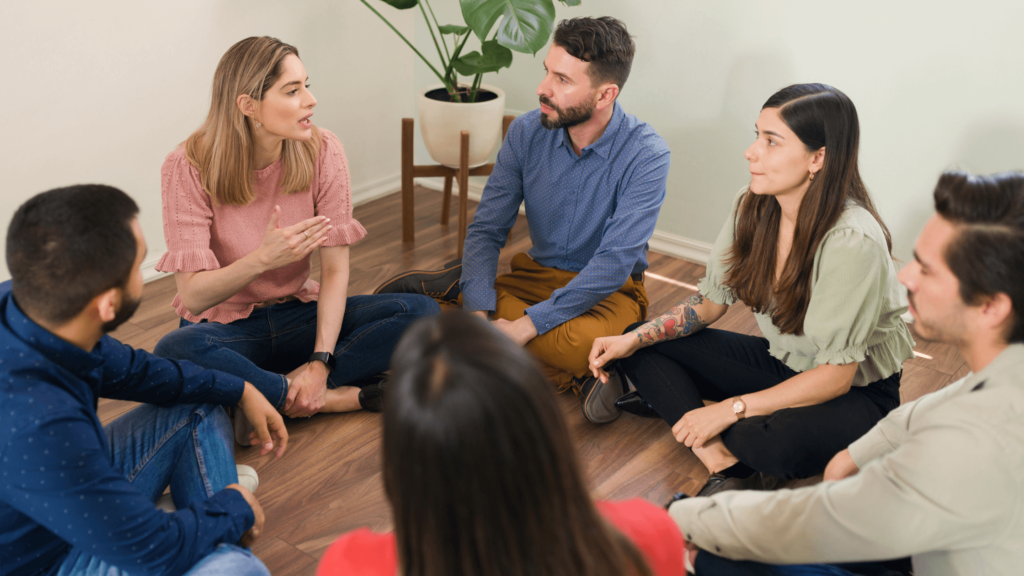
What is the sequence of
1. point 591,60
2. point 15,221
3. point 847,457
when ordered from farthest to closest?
point 591,60 → point 847,457 → point 15,221

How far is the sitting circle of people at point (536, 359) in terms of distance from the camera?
2.24 feet

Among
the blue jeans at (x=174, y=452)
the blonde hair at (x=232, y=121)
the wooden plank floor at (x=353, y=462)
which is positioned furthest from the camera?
the blonde hair at (x=232, y=121)

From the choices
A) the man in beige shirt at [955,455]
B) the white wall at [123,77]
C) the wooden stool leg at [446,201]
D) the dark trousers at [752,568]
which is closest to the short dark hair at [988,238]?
the man in beige shirt at [955,455]

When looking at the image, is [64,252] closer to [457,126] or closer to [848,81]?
[457,126]

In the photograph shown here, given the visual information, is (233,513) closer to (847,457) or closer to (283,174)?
(283,174)

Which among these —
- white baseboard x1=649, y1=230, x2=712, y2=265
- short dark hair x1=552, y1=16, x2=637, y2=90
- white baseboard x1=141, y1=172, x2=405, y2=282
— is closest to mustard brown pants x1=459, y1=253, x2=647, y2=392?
short dark hair x1=552, y1=16, x2=637, y2=90

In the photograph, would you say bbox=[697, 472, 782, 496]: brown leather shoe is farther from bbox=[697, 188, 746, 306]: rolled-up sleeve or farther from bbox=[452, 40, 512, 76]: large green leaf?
bbox=[452, 40, 512, 76]: large green leaf

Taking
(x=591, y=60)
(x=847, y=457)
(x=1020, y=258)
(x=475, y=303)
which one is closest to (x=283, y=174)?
(x=475, y=303)

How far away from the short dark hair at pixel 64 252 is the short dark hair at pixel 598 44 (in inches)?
54.6

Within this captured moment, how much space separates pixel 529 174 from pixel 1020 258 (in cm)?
149

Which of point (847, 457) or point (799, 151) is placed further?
point (799, 151)

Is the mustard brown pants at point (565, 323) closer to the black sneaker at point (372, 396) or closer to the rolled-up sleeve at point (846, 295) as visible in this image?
the black sneaker at point (372, 396)

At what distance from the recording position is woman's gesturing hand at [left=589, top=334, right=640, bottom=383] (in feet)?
6.14

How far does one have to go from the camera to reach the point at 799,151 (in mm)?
1571
